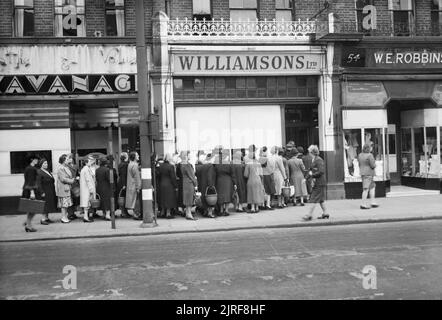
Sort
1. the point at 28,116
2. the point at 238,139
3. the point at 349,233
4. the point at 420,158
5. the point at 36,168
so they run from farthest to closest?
the point at 420,158, the point at 238,139, the point at 28,116, the point at 36,168, the point at 349,233

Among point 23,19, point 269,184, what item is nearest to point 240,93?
point 269,184

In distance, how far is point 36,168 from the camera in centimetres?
1301

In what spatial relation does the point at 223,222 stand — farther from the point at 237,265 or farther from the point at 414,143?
the point at 414,143

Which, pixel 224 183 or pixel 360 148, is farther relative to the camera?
pixel 360 148

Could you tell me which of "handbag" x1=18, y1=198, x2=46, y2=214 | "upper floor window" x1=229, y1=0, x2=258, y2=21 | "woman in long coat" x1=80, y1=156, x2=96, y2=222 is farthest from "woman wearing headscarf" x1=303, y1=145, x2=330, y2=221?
"upper floor window" x1=229, y1=0, x2=258, y2=21

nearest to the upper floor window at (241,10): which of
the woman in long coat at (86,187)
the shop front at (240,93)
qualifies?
the shop front at (240,93)

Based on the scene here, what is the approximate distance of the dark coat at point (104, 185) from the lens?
13.9 metres

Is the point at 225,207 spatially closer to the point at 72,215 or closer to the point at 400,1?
the point at 72,215

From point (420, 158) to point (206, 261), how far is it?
1307cm

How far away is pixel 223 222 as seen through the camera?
1304 centimetres

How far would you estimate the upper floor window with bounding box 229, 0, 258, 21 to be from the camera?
17.5 m

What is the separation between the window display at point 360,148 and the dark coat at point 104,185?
8375 mm

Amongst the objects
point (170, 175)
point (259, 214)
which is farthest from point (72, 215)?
point (259, 214)

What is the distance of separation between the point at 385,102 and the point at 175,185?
8508 mm
